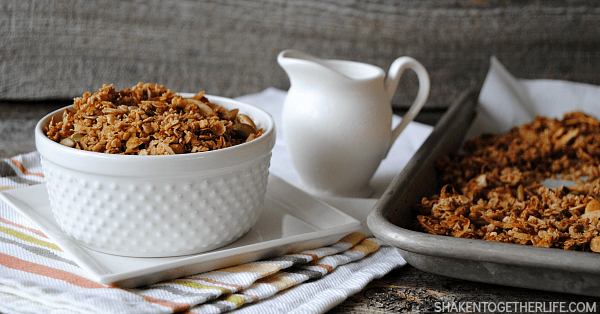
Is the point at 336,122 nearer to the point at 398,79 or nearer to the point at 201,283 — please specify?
the point at 398,79

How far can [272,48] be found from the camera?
127 centimetres

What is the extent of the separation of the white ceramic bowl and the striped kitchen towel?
3cm

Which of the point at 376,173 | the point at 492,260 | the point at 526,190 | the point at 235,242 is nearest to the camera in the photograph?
the point at 492,260

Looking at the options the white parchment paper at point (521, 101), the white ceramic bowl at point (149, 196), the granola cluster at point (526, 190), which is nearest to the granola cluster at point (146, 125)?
the white ceramic bowl at point (149, 196)

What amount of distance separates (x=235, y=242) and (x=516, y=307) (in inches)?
10.7

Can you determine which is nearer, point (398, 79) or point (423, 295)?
point (423, 295)

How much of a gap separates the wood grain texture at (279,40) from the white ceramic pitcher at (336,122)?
1.75 ft

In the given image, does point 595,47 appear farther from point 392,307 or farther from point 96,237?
point 96,237

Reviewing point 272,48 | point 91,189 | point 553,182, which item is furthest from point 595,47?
point 91,189

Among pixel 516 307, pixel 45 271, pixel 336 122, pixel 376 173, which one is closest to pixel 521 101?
pixel 376 173

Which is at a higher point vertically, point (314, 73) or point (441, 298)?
point (314, 73)

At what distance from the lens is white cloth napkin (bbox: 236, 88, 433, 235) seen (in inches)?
26.1

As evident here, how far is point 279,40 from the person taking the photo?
1.26 meters

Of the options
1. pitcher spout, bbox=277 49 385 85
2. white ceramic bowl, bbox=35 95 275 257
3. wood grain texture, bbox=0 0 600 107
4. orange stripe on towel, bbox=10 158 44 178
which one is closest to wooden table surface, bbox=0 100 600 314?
white ceramic bowl, bbox=35 95 275 257
